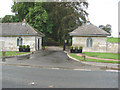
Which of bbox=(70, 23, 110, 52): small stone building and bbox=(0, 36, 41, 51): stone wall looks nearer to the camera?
bbox=(70, 23, 110, 52): small stone building

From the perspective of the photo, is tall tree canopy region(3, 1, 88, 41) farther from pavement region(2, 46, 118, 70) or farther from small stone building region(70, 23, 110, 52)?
pavement region(2, 46, 118, 70)

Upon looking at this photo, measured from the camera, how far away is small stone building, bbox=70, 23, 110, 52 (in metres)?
23.7

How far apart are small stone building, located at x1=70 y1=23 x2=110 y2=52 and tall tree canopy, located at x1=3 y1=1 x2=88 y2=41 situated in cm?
730

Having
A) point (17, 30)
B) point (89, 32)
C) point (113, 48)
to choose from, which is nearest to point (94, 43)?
point (89, 32)

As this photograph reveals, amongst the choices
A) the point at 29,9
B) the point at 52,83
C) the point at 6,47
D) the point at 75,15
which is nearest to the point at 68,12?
the point at 75,15

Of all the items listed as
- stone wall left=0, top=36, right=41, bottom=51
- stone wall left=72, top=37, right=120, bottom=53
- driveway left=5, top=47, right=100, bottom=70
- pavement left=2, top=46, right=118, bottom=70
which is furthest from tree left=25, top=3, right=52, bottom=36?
pavement left=2, top=46, right=118, bottom=70

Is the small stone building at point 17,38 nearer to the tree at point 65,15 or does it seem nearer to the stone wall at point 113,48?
the tree at point 65,15

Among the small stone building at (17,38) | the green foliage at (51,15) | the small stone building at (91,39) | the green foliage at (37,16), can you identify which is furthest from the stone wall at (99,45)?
the green foliage at (37,16)

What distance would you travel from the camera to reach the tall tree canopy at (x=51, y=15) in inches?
1224

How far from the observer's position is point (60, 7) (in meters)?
37.0

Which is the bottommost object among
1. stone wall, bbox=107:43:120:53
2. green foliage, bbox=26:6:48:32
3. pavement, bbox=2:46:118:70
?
pavement, bbox=2:46:118:70

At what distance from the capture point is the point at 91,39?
24047 millimetres

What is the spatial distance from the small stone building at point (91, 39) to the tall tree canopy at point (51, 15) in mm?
7304

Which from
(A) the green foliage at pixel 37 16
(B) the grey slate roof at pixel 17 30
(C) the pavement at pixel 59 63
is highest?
(A) the green foliage at pixel 37 16
